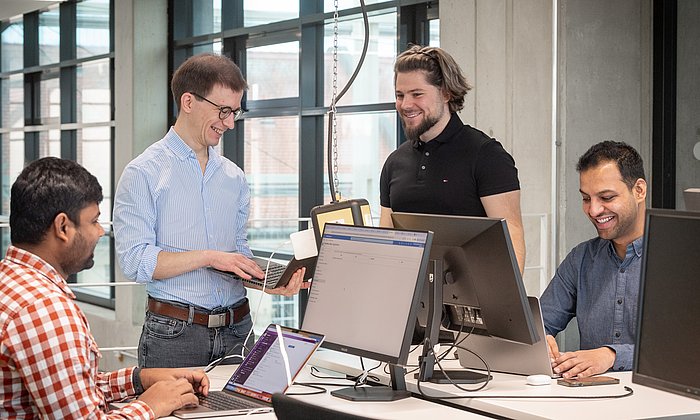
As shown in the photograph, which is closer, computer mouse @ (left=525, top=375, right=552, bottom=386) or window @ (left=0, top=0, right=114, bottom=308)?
computer mouse @ (left=525, top=375, right=552, bottom=386)

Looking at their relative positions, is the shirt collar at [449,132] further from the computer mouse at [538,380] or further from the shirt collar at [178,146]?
the computer mouse at [538,380]

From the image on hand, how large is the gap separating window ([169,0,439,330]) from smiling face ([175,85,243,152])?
2.51 metres

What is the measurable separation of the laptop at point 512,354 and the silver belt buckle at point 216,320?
2.26 feet

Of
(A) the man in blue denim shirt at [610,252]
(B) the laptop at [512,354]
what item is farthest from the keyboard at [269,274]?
(A) the man in blue denim shirt at [610,252]

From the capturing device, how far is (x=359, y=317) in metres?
2.30

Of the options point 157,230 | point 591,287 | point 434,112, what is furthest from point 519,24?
point 157,230

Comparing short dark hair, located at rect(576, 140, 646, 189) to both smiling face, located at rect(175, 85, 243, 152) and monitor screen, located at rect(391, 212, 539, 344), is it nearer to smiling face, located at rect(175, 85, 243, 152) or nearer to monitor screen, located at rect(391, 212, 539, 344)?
monitor screen, located at rect(391, 212, 539, 344)

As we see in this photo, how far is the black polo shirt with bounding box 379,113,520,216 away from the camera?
118 inches

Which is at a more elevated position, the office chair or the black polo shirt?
the black polo shirt

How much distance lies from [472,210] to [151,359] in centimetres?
109

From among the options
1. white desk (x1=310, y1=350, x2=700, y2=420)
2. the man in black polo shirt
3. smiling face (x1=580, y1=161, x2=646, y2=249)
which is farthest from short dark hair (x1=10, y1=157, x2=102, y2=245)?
smiling face (x1=580, y1=161, x2=646, y2=249)

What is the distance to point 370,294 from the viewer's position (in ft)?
7.48

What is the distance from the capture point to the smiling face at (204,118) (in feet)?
9.12

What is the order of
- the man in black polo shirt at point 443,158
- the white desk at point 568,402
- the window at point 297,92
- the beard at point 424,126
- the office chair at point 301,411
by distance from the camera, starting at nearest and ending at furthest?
the office chair at point 301,411, the white desk at point 568,402, the man in black polo shirt at point 443,158, the beard at point 424,126, the window at point 297,92
